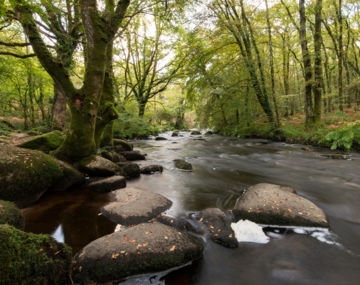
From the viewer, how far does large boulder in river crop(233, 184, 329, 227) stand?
2707 mm

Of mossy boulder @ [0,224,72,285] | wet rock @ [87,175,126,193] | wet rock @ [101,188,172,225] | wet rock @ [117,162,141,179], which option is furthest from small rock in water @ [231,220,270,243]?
wet rock @ [117,162,141,179]

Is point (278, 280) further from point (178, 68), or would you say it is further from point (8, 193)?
point (178, 68)

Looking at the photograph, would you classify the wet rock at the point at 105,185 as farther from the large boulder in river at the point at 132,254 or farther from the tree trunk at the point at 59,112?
the tree trunk at the point at 59,112

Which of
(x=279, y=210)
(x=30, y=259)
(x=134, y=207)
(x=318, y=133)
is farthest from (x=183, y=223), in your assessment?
(x=318, y=133)

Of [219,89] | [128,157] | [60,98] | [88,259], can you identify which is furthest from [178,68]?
[88,259]

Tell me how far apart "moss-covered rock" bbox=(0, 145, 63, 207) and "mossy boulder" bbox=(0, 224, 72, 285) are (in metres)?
2.05

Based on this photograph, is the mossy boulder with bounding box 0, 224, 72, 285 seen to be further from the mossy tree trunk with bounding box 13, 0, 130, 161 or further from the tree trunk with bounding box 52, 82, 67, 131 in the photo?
the tree trunk with bounding box 52, 82, 67, 131

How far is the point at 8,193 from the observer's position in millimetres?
2984

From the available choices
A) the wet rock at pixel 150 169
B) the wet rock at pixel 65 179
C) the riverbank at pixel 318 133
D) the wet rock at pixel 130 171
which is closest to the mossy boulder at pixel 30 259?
the wet rock at pixel 65 179

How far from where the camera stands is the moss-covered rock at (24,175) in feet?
9.83

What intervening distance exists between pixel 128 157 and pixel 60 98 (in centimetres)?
514

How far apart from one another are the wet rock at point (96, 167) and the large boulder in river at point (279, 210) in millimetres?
3245

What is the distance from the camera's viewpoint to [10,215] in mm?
2123

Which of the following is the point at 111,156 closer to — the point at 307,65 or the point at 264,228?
the point at 264,228
